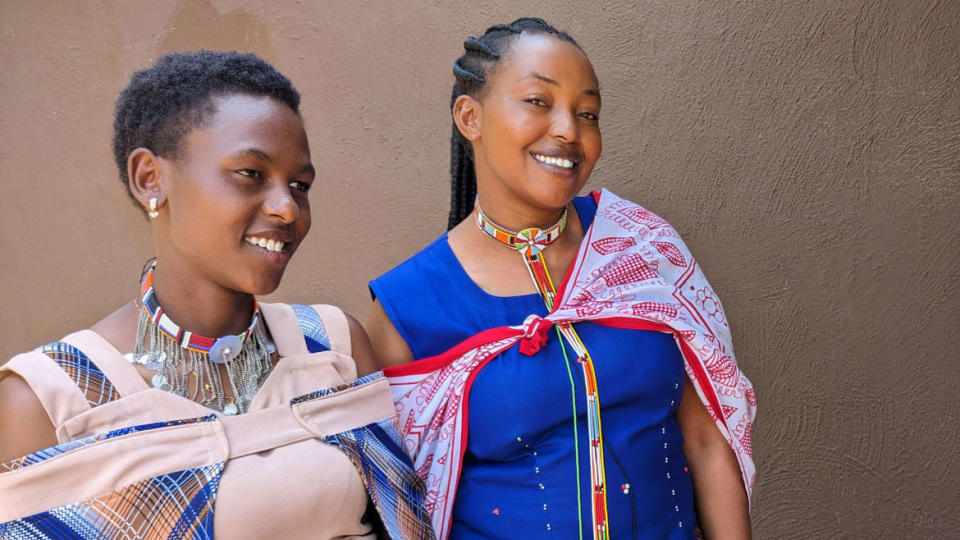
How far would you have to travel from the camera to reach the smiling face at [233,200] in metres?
1.91

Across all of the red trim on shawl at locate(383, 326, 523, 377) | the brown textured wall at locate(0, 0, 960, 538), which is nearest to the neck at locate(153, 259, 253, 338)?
the red trim on shawl at locate(383, 326, 523, 377)

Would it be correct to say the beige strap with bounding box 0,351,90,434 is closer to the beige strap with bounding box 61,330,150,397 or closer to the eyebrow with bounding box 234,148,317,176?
the beige strap with bounding box 61,330,150,397

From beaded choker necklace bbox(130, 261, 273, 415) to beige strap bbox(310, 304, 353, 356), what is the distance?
215 mm

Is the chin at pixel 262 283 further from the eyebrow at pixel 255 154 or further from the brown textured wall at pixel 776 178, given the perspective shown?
the brown textured wall at pixel 776 178

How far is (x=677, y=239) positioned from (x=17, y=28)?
3.13 metres

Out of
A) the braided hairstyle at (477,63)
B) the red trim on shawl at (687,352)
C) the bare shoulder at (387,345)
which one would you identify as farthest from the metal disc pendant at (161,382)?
the braided hairstyle at (477,63)

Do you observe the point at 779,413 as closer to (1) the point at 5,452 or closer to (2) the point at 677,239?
(2) the point at 677,239

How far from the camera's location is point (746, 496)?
2.60 meters

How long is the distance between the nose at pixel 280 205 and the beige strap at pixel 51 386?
1.63 feet

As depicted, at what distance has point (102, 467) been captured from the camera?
1.76 meters

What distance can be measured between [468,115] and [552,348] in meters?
0.73

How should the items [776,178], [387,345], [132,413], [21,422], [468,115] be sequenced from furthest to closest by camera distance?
[776,178]
[468,115]
[387,345]
[132,413]
[21,422]

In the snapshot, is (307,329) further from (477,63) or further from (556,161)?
(477,63)

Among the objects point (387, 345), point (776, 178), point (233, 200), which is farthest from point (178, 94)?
point (776, 178)
